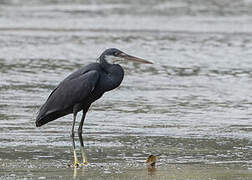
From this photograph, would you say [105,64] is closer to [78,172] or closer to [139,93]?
[78,172]

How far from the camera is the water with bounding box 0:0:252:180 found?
8.80 m

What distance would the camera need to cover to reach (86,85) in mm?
9078

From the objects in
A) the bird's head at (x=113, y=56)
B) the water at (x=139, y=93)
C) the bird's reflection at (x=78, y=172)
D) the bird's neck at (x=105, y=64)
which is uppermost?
the bird's head at (x=113, y=56)

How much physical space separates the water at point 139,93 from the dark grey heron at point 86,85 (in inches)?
20.4

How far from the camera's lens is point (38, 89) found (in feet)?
47.4

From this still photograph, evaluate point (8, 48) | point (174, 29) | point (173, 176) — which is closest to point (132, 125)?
point (173, 176)

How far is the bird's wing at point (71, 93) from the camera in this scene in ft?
29.8

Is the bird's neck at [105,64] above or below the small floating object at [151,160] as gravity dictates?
above

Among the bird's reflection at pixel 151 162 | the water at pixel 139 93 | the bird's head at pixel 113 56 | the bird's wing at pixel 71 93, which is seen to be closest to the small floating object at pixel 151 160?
the bird's reflection at pixel 151 162

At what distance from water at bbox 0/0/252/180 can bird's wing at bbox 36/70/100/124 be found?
1.64 feet

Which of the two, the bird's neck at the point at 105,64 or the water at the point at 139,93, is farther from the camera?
the bird's neck at the point at 105,64

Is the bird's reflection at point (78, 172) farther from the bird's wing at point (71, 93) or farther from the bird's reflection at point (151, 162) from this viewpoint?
the bird's wing at point (71, 93)

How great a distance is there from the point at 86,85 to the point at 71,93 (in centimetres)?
22

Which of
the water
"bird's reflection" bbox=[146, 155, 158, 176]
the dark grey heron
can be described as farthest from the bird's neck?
"bird's reflection" bbox=[146, 155, 158, 176]
